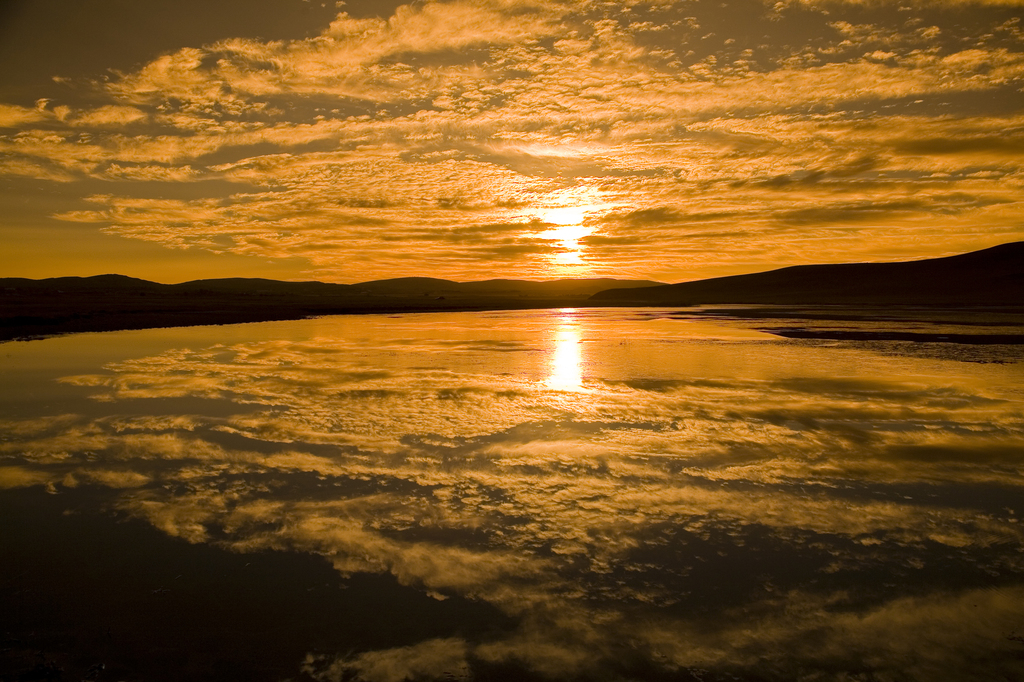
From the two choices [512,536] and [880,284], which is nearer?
[512,536]

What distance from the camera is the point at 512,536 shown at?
18.3 feet

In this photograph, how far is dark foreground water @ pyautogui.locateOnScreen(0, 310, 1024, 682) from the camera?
3871 millimetres

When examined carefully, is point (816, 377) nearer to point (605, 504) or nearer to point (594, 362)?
point (594, 362)

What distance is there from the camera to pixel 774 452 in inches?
323

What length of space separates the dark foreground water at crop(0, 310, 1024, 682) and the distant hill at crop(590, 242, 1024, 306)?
267ft

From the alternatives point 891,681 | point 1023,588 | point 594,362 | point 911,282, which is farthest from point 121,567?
point 911,282

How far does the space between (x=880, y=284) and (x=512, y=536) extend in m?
116

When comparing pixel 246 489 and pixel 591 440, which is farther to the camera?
pixel 591 440

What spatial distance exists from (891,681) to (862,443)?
578 cm

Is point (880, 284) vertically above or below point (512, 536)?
above

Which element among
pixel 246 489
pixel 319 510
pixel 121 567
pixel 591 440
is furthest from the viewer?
pixel 591 440

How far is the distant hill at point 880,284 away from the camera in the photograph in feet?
288

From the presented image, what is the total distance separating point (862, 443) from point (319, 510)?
7.17m

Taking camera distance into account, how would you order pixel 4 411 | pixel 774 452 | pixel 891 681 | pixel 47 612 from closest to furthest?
pixel 891 681 → pixel 47 612 → pixel 774 452 → pixel 4 411
